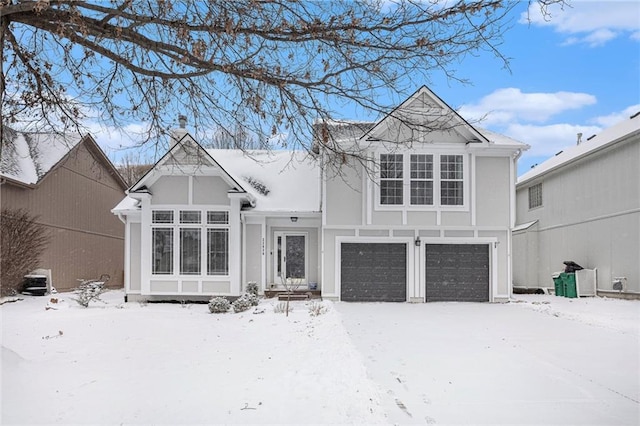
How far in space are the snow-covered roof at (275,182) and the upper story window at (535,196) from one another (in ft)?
36.3

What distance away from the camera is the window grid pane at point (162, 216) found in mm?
16312

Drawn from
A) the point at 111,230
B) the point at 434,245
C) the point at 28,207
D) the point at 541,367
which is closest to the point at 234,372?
the point at 541,367

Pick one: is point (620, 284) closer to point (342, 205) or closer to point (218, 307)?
point (342, 205)

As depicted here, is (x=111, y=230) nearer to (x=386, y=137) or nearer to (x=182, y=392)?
(x=386, y=137)

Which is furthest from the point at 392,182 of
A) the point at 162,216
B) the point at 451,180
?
the point at 162,216

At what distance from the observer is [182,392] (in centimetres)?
584

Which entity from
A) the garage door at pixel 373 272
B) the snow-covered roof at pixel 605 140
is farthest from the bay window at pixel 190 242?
the snow-covered roof at pixel 605 140

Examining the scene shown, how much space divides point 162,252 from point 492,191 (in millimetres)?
10731

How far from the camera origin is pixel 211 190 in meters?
16.4

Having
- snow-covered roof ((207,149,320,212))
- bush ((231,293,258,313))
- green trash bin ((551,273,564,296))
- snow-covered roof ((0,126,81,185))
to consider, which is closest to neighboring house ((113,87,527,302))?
snow-covered roof ((207,149,320,212))

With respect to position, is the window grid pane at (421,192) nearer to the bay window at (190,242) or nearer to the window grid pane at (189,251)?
the bay window at (190,242)

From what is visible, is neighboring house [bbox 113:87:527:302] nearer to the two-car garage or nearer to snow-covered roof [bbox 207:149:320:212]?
the two-car garage

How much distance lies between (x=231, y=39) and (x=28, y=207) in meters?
15.9

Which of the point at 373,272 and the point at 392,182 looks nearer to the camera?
the point at 392,182
